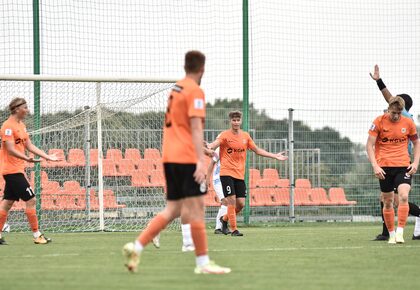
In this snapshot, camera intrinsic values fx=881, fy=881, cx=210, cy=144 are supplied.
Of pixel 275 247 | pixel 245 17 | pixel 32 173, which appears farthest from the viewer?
pixel 245 17

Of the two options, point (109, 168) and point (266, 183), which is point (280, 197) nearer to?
point (266, 183)

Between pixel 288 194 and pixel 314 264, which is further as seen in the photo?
pixel 288 194

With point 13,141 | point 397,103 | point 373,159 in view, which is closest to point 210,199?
point 13,141

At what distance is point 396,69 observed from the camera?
22625mm

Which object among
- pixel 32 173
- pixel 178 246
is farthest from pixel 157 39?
pixel 178 246

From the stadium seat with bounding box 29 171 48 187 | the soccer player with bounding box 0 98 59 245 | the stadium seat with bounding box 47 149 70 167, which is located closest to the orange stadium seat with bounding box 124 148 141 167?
the stadium seat with bounding box 47 149 70 167

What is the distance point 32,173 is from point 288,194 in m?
7.15

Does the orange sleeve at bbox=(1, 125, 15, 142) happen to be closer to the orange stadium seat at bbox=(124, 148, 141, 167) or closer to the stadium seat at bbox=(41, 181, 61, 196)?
the stadium seat at bbox=(41, 181, 61, 196)

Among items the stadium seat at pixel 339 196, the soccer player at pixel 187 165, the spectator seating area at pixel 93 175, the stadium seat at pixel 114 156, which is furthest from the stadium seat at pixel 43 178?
the soccer player at pixel 187 165

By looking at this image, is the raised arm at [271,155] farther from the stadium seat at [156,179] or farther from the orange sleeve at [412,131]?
the stadium seat at [156,179]

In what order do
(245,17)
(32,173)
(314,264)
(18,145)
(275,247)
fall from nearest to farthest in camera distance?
1. (314,264)
2. (275,247)
3. (18,145)
4. (32,173)
5. (245,17)

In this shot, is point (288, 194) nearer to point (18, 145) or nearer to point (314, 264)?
point (18, 145)

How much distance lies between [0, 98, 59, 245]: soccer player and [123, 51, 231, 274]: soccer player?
5.30 metres

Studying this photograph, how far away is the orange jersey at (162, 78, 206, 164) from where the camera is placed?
8.56 m
